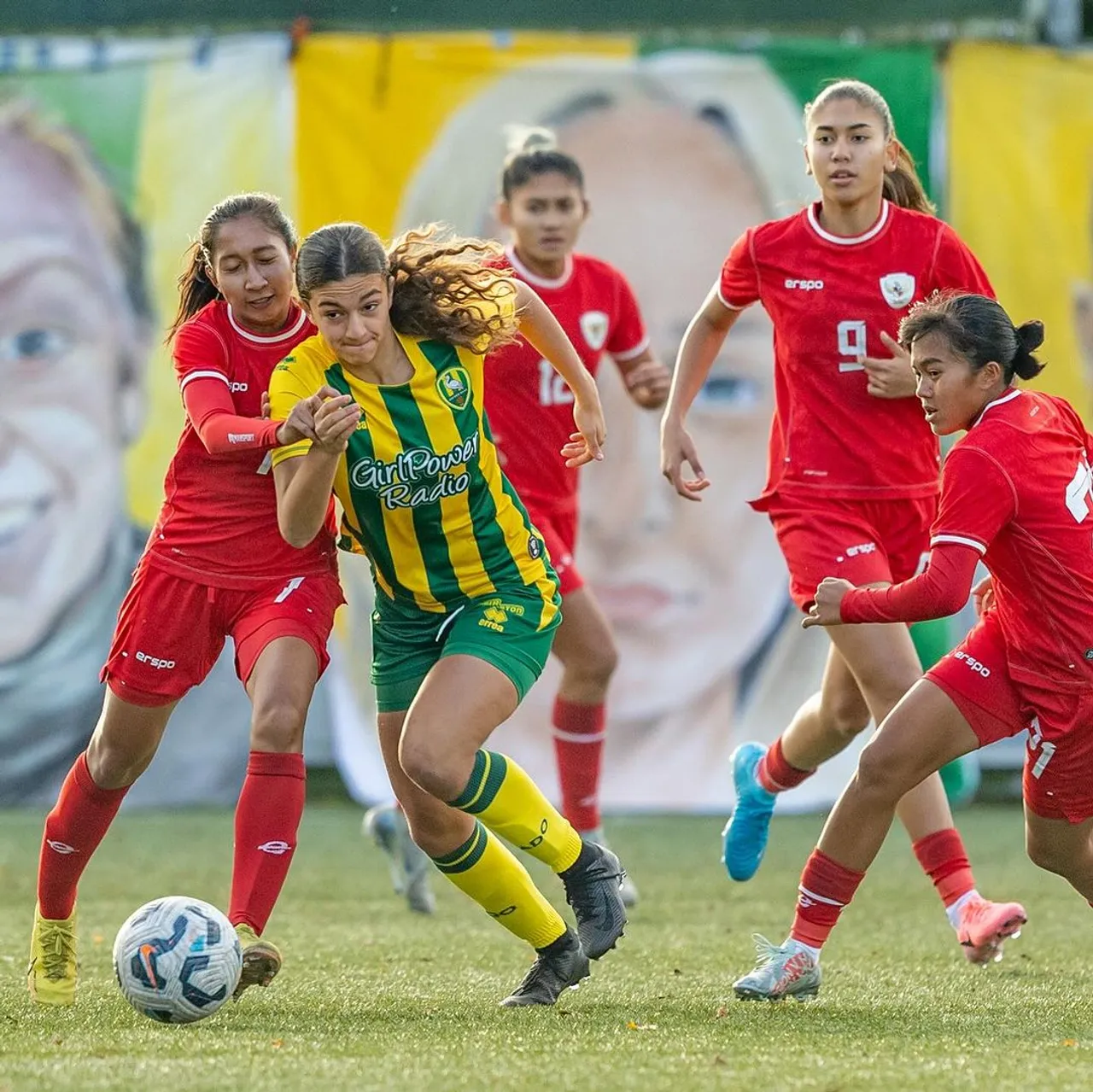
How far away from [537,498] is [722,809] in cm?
372

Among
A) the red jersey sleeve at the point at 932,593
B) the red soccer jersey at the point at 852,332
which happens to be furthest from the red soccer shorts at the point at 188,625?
the red soccer jersey at the point at 852,332

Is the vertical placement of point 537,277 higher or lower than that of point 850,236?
lower

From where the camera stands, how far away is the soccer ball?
3980 mm

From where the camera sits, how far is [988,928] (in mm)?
4781

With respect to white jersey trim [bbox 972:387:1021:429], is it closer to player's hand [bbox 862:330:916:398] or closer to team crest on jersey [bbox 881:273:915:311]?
player's hand [bbox 862:330:916:398]

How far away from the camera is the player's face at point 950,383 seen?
14.2ft

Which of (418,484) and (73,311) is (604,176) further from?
(418,484)

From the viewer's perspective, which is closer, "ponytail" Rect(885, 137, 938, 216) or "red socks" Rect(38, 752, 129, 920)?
"red socks" Rect(38, 752, 129, 920)

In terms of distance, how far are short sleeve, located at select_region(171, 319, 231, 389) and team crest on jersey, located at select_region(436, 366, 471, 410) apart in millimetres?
574

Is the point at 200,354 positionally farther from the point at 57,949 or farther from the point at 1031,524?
the point at 1031,524

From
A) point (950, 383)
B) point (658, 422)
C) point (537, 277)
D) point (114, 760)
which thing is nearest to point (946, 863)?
point (950, 383)

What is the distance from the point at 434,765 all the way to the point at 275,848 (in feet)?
1.80

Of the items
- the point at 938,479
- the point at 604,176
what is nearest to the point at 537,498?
the point at 938,479

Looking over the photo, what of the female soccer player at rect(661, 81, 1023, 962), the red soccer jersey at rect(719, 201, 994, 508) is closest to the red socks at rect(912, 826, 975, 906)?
the female soccer player at rect(661, 81, 1023, 962)
